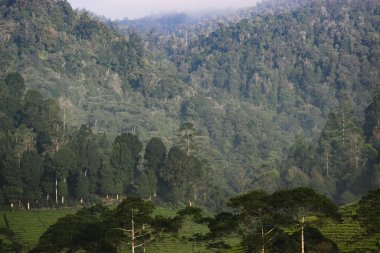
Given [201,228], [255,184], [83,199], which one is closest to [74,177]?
[83,199]

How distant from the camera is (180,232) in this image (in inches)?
3413

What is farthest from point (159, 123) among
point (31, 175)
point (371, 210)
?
point (371, 210)

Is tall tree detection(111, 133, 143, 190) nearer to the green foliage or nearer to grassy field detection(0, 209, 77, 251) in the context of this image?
grassy field detection(0, 209, 77, 251)

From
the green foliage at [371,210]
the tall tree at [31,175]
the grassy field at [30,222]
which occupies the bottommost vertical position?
the grassy field at [30,222]

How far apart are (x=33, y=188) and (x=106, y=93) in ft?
269

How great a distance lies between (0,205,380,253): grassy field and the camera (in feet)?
184

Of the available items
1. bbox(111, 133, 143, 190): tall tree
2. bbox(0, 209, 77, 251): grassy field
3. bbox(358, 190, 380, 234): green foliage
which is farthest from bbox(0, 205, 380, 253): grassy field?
bbox(111, 133, 143, 190): tall tree

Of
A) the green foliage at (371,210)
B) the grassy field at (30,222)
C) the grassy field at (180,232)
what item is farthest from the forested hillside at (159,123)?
the green foliage at (371,210)

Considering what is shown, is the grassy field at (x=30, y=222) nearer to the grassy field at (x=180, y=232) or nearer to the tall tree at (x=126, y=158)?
the grassy field at (x=180, y=232)

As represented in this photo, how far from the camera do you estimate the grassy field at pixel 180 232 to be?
56094 mm

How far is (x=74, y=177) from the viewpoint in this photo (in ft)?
340

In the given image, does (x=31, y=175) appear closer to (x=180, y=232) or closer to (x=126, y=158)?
(x=126, y=158)

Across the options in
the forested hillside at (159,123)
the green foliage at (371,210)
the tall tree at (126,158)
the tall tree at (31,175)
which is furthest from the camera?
the forested hillside at (159,123)

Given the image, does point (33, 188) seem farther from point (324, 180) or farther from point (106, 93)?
point (106, 93)
